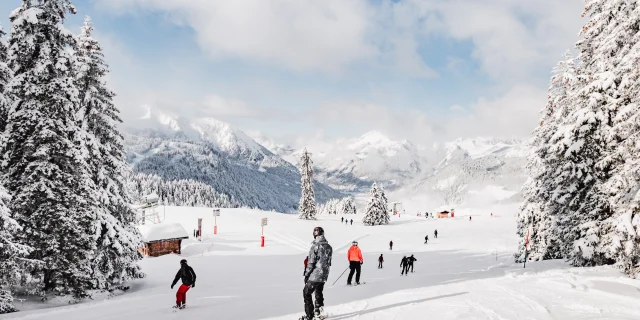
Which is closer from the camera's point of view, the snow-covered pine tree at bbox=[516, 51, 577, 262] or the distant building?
the snow-covered pine tree at bbox=[516, 51, 577, 262]

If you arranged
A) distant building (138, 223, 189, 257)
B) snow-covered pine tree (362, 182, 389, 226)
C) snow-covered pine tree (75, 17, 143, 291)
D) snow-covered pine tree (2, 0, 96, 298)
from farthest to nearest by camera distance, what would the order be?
snow-covered pine tree (362, 182, 389, 226), distant building (138, 223, 189, 257), snow-covered pine tree (75, 17, 143, 291), snow-covered pine tree (2, 0, 96, 298)

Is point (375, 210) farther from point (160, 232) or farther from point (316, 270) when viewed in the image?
point (316, 270)

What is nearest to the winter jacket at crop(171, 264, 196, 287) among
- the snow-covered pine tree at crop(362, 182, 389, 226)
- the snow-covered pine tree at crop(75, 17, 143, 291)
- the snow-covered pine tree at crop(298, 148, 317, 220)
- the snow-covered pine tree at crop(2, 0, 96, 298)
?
the snow-covered pine tree at crop(2, 0, 96, 298)

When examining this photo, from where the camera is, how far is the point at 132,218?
66.7 ft

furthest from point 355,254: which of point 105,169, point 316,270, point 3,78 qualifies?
point 3,78

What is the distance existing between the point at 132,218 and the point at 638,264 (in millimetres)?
22309

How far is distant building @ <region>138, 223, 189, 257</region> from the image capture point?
36.1 meters

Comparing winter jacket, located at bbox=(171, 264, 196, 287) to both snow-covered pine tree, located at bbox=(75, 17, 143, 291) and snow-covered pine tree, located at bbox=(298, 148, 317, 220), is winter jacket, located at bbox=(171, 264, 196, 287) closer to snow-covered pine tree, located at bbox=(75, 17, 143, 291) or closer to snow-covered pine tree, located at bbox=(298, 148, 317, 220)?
snow-covered pine tree, located at bbox=(75, 17, 143, 291)

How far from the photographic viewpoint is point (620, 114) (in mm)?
14242

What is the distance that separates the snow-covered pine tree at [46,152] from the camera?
14.4m

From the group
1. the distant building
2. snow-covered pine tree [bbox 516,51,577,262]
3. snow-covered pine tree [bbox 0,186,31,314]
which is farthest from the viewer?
the distant building

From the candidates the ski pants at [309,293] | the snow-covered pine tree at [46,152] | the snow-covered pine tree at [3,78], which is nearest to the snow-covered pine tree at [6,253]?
the snow-covered pine tree at [46,152]

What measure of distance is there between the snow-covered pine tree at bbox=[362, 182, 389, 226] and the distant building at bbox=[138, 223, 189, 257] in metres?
44.0

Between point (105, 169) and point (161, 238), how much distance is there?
19.0m
